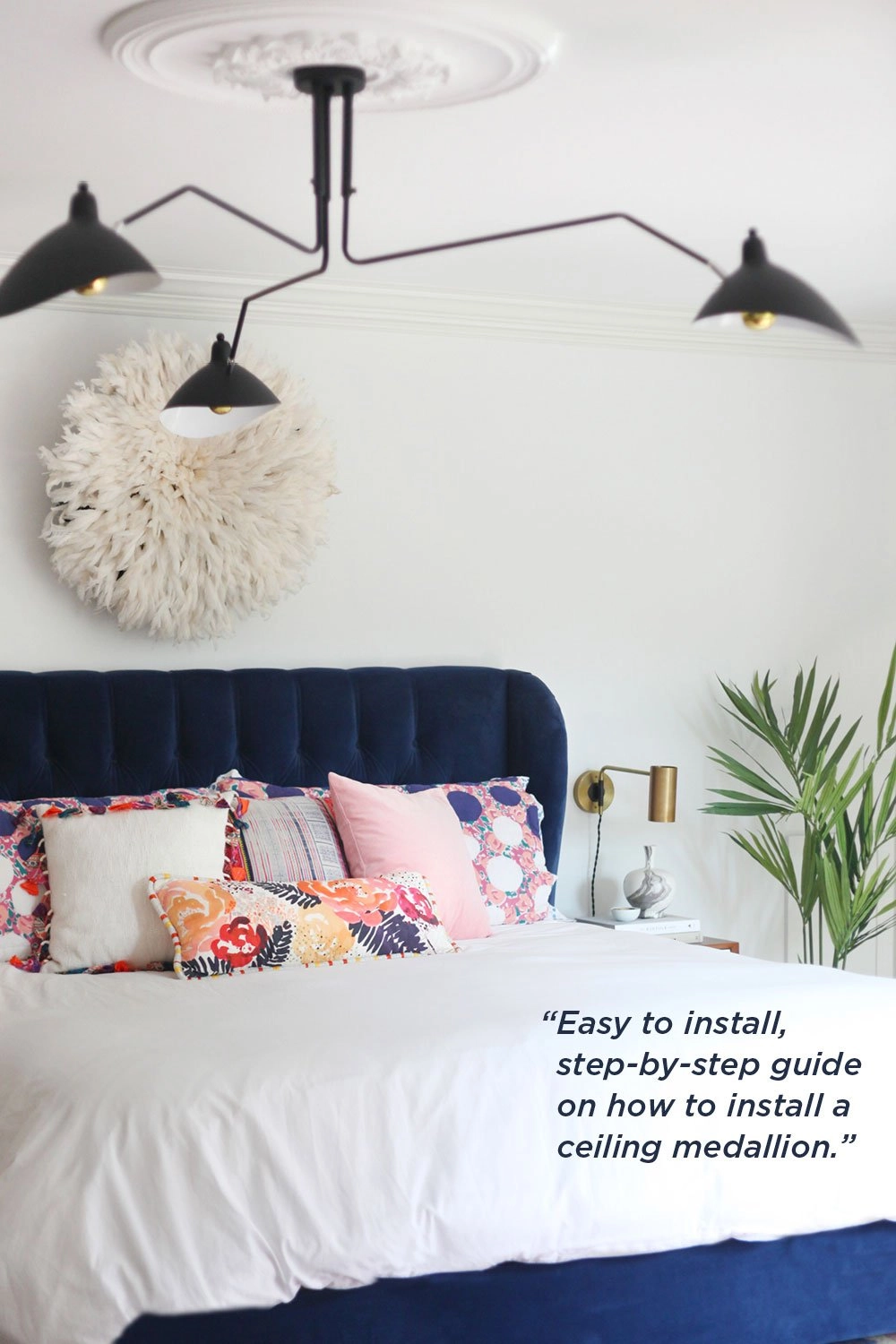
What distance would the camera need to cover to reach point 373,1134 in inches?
99.0

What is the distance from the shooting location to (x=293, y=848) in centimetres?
396

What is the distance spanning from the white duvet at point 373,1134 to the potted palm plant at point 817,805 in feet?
5.80

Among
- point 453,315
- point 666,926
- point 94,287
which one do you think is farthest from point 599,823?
point 94,287

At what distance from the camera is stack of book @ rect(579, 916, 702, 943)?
187 inches

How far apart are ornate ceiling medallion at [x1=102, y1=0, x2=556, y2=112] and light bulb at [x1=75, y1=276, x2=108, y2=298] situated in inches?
25.6

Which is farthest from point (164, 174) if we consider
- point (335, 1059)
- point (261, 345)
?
point (335, 1059)

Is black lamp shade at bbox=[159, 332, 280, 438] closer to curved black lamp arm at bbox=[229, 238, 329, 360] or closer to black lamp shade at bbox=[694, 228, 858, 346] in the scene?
curved black lamp arm at bbox=[229, 238, 329, 360]

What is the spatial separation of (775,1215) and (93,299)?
10.6 ft

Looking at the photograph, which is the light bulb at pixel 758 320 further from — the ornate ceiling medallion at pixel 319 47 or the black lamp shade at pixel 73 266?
the black lamp shade at pixel 73 266

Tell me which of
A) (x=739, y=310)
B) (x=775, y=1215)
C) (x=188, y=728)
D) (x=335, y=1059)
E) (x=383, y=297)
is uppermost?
(x=383, y=297)

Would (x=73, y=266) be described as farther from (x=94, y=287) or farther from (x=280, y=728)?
(x=280, y=728)

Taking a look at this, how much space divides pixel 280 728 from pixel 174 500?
758mm

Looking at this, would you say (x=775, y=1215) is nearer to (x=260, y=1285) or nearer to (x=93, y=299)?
(x=260, y=1285)

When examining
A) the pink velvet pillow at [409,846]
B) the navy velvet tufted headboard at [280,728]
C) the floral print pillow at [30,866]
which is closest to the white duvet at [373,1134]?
the floral print pillow at [30,866]
